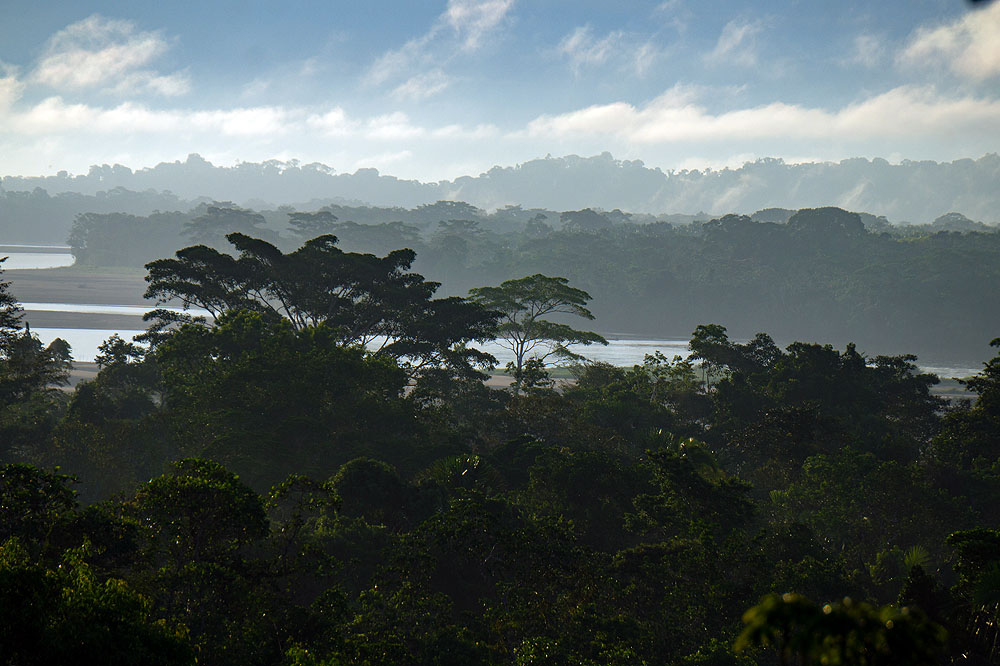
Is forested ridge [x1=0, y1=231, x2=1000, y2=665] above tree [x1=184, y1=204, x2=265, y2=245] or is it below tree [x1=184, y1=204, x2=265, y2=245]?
below

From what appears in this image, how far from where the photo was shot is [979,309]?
76.6 m

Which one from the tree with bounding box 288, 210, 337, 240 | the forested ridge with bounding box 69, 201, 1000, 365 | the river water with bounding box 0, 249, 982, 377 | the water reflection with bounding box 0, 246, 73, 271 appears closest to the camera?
the river water with bounding box 0, 249, 982, 377

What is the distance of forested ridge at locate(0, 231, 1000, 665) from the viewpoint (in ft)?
32.9

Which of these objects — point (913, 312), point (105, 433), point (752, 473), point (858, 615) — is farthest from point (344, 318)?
point (913, 312)

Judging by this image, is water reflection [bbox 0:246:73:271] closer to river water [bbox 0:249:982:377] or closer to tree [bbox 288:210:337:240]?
river water [bbox 0:249:982:377]

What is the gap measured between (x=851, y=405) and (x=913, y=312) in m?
60.0

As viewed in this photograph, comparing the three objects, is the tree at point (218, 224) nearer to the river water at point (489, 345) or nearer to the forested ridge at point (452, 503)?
the river water at point (489, 345)

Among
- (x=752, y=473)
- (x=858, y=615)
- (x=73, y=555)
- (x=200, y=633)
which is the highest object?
(x=858, y=615)

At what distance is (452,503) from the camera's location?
14.4 meters

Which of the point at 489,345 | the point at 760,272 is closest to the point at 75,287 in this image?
the point at 489,345

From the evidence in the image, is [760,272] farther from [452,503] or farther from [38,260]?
[38,260]

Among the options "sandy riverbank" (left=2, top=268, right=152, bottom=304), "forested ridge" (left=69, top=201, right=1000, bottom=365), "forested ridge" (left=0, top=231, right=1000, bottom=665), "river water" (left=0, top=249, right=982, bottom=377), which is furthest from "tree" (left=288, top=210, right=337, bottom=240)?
"forested ridge" (left=0, top=231, right=1000, bottom=665)

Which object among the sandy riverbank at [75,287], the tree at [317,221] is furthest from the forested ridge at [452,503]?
the tree at [317,221]

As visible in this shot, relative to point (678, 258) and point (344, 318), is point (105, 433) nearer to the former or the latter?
point (344, 318)
